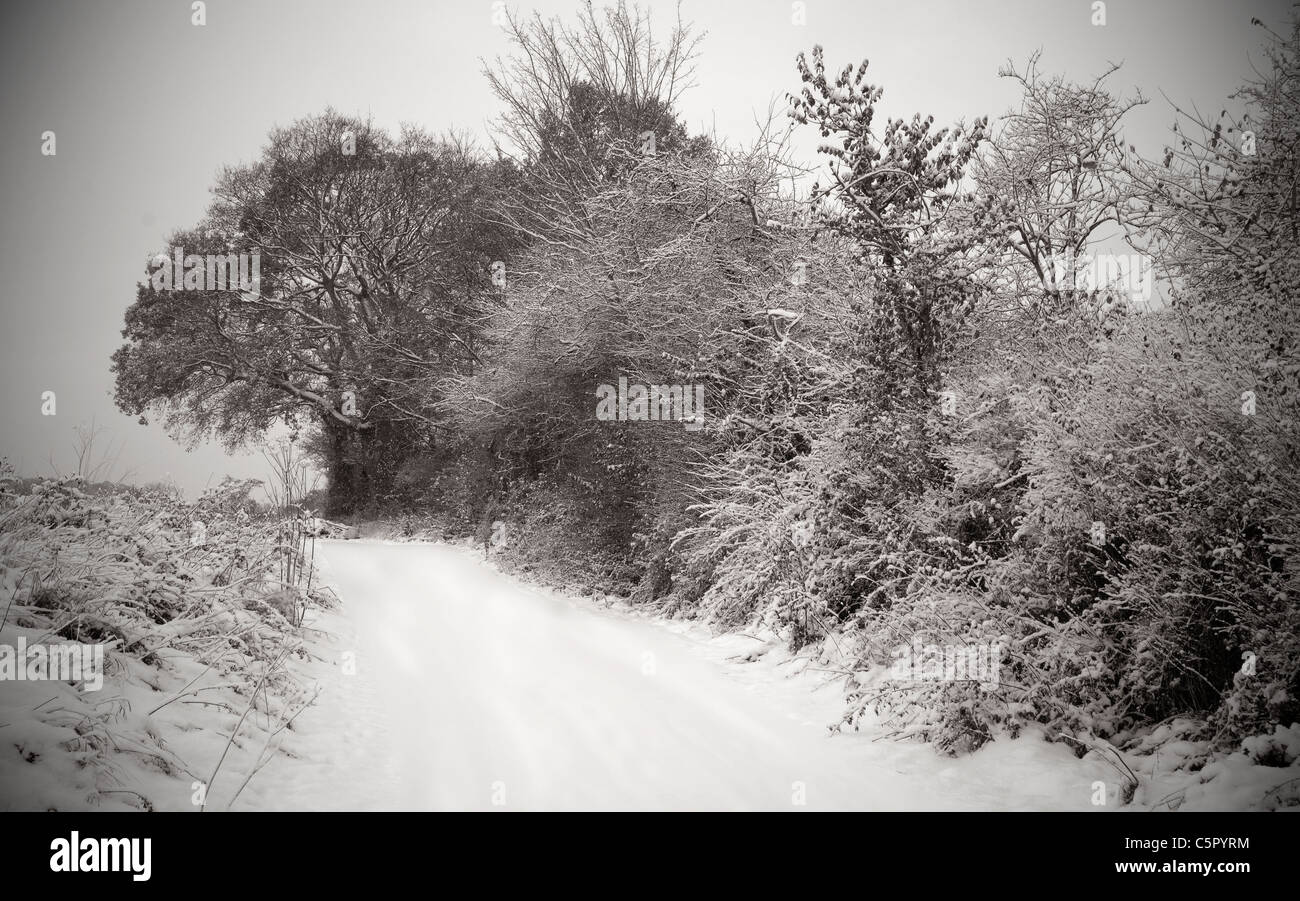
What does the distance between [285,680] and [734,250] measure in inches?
323

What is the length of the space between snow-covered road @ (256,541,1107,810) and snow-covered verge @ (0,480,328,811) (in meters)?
0.37

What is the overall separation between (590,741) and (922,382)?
170 inches

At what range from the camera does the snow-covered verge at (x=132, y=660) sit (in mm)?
3436

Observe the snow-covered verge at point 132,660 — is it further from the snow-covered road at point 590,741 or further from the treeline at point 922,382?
the treeline at point 922,382

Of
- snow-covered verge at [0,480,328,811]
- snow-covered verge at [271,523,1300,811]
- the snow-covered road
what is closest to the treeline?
snow-covered verge at [271,523,1300,811]

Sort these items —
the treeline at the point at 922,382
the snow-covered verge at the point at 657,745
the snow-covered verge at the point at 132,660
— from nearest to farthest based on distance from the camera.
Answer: the snow-covered verge at the point at 132,660, the snow-covered verge at the point at 657,745, the treeline at the point at 922,382

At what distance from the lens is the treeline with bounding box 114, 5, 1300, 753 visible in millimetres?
4043

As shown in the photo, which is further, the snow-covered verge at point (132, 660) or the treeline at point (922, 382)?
the treeline at point (922, 382)

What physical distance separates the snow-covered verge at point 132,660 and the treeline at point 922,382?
4119mm

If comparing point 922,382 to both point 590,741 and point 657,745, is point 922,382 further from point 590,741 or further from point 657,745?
point 590,741

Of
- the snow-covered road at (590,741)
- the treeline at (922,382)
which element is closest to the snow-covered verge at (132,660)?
the snow-covered road at (590,741)

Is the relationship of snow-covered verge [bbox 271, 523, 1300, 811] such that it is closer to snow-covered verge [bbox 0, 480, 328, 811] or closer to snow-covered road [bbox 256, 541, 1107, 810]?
snow-covered road [bbox 256, 541, 1107, 810]
